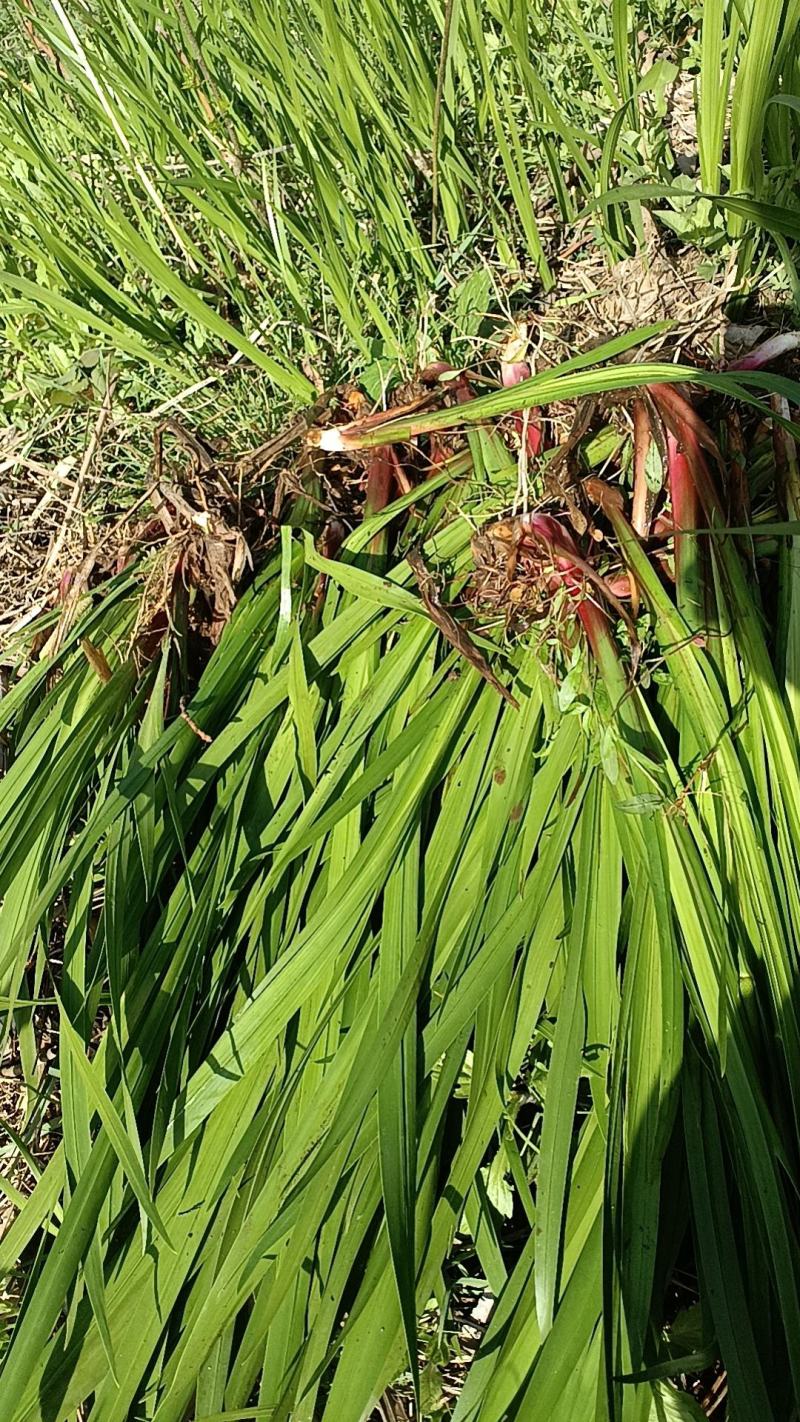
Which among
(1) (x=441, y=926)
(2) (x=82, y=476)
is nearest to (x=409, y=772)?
(1) (x=441, y=926)

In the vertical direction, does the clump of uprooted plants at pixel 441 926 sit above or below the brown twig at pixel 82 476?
below

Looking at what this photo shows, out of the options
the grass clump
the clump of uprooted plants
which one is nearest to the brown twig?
the grass clump

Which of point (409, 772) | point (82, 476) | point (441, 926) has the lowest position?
point (441, 926)

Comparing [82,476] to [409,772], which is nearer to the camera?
[409,772]

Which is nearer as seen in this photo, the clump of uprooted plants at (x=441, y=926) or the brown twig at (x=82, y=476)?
the clump of uprooted plants at (x=441, y=926)

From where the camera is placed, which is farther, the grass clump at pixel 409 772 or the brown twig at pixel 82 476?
the brown twig at pixel 82 476

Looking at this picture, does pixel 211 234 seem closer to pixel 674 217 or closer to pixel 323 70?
pixel 323 70

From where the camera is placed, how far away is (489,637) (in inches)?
43.3

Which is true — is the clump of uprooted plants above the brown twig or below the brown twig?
below

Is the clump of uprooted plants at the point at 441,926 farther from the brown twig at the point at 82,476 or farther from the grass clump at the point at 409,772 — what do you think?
the brown twig at the point at 82,476

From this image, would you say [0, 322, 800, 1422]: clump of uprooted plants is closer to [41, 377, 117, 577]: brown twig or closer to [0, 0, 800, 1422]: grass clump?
[0, 0, 800, 1422]: grass clump

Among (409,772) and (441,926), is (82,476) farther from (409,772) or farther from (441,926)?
(441,926)

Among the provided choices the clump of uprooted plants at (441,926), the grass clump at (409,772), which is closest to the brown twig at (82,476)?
the grass clump at (409,772)

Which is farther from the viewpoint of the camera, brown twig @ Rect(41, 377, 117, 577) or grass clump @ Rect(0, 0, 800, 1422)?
brown twig @ Rect(41, 377, 117, 577)
